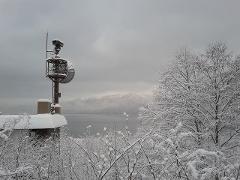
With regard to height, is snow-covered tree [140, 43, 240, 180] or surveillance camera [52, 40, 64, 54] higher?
surveillance camera [52, 40, 64, 54]

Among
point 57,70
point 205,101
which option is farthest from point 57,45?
point 205,101

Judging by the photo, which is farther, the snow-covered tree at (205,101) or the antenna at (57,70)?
the antenna at (57,70)

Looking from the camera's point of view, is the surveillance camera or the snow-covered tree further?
the surveillance camera

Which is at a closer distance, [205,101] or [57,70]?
[205,101]

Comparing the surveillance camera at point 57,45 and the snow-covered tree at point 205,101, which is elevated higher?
the surveillance camera at point 57,45

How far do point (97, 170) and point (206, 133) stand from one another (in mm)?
10254

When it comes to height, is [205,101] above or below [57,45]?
below

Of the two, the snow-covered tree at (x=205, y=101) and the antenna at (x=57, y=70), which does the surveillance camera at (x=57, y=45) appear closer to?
the antenna at (x=57, y=70)

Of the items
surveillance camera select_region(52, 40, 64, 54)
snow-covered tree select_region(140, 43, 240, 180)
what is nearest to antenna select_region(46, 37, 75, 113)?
surveillance camera select_region(52, 40, 64, 54)

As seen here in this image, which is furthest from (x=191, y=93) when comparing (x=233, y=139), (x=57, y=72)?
(x=57, y=72)

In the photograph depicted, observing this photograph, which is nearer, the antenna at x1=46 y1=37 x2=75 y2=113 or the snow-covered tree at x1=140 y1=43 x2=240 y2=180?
the snow-covered tree at x1=140 y1=43 x2=240 y2=180

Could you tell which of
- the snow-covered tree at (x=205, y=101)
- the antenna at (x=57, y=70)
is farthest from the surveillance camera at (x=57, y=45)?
the snow-covered tree at (x=205, y=101)

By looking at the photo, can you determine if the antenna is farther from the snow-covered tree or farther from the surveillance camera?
the snow-covered tree

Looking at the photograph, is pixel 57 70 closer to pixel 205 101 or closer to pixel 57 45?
pixel 57 45
